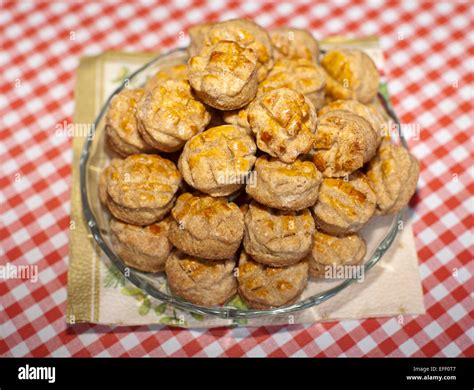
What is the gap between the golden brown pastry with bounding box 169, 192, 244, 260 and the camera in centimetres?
267

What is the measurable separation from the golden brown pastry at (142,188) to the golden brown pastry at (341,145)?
74 cm

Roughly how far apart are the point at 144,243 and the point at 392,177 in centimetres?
134

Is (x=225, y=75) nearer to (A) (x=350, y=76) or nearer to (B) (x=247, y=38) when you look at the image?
(B) (x=247, y=38)

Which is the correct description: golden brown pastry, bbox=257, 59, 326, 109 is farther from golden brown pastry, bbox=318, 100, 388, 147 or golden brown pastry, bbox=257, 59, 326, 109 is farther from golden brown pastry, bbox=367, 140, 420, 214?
golden brown pastry, bbox=367, 140, 420, 214

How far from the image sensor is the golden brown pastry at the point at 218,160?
103 inches

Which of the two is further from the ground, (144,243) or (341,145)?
(341,145)

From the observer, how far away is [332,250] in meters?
2.88

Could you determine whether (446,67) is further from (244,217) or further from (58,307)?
(58,307)

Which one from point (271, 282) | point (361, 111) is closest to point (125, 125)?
point (271, 282)

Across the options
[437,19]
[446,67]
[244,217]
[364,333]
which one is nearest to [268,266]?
[244,217]

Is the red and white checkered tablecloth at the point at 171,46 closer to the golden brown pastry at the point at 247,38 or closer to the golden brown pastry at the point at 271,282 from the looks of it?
the golden brown pastry at the point at 271,282

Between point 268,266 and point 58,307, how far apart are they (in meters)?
1.31

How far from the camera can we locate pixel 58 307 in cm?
326

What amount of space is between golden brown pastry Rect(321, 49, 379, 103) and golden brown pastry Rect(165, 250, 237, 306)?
3.89 feet
